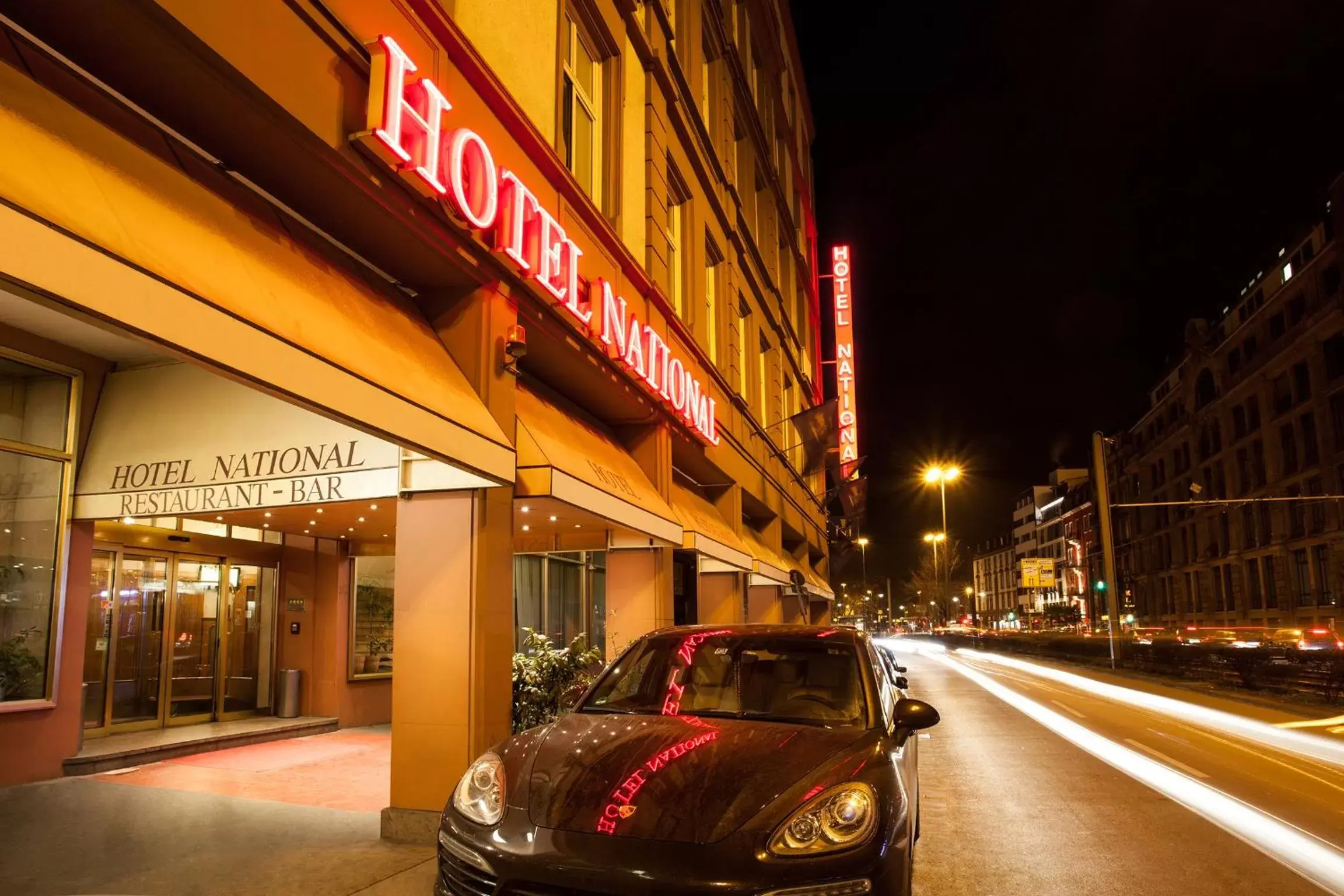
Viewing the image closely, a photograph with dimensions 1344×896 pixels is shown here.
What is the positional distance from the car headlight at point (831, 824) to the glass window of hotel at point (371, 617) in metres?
11.0

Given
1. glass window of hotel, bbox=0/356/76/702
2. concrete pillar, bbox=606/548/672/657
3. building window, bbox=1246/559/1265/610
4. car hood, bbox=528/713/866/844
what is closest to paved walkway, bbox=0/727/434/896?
glass window of hotel, bbox=0/356/76/702

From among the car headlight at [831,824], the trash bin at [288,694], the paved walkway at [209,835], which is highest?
the car headlight at [831,824]

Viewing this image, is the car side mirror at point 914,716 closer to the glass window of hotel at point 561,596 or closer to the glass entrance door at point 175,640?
the glass entrance door at point 175,640

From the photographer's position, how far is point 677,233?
1702cm

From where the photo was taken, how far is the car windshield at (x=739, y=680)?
16.4ft

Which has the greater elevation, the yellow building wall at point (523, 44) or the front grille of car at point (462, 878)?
the yellow building wall at point (523, 44)

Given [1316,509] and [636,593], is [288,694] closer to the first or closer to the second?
[636,593]

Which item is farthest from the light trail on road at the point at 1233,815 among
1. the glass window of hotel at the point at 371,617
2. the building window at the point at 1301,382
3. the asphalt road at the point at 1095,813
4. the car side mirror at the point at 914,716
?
the building window at the point at 1301,382

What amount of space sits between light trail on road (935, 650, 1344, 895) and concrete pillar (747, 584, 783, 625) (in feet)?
39.8

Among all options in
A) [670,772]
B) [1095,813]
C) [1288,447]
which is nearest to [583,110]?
[1095,813]

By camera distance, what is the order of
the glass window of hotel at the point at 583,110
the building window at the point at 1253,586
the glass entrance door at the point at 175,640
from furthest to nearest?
1. the building window at the point at 1253,586
2. the glass window of hotel at the point at 583,110
3. the glass entrance door at the point at 175,640

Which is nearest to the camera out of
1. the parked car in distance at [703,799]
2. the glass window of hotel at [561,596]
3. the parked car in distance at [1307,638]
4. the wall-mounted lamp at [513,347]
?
the parked car in distance at [703,799]

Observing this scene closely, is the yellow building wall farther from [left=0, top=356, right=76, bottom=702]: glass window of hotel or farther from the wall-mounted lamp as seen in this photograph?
[left=0, top=356, right=76, bottom=702]: glass window of hotel

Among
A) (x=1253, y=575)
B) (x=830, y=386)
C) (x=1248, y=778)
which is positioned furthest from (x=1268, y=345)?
(x=1248, y=778)
